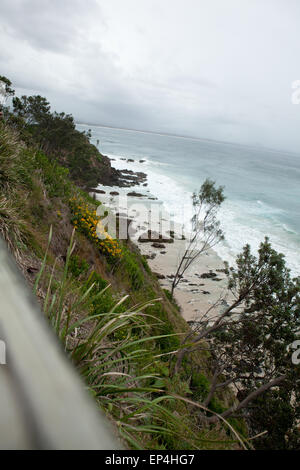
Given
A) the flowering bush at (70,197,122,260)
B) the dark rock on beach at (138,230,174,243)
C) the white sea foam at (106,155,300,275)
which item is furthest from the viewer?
the white sea foam at (106,155,300,275)

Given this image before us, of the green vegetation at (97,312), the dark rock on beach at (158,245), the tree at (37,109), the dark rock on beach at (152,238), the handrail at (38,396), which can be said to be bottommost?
the dark rock on beach at (158,245)

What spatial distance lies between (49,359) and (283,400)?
1082cm

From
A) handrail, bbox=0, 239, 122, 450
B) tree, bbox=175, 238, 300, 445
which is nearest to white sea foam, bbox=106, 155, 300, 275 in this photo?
tree, bbox=175, 238, 300, 445

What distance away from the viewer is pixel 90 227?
Answer: 9.13m

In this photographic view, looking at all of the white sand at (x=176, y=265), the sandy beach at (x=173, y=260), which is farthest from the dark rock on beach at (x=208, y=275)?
the white sand at (x=176, y=265)

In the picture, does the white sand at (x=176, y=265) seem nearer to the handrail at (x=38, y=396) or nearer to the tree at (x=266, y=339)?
the tree at (x=266, y=339)

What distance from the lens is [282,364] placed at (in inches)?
352

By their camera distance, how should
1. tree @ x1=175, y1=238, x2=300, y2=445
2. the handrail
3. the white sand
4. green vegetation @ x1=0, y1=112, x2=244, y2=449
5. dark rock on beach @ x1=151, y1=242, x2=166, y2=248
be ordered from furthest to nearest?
dark rock on beach @ x1=151, y1=242, x2=166, y2=248 → the white sand → tree @ x1=175, y1=238, x2=300, y2=445 → green vegetation @ x1=0, y1=112, x2=244, y2=449 → the handrail

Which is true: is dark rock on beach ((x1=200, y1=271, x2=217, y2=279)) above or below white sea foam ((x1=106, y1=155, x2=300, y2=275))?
below

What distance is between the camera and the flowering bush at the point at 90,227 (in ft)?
29.0

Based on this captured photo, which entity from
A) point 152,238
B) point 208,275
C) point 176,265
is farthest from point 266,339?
point 152,238

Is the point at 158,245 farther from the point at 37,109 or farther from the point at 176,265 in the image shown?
the point at 37,109

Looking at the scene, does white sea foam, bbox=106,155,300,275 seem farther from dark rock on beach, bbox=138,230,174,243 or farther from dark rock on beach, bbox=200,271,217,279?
dark rock on beach, bbox=138,230,174,243

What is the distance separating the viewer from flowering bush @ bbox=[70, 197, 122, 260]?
8.83 metres
